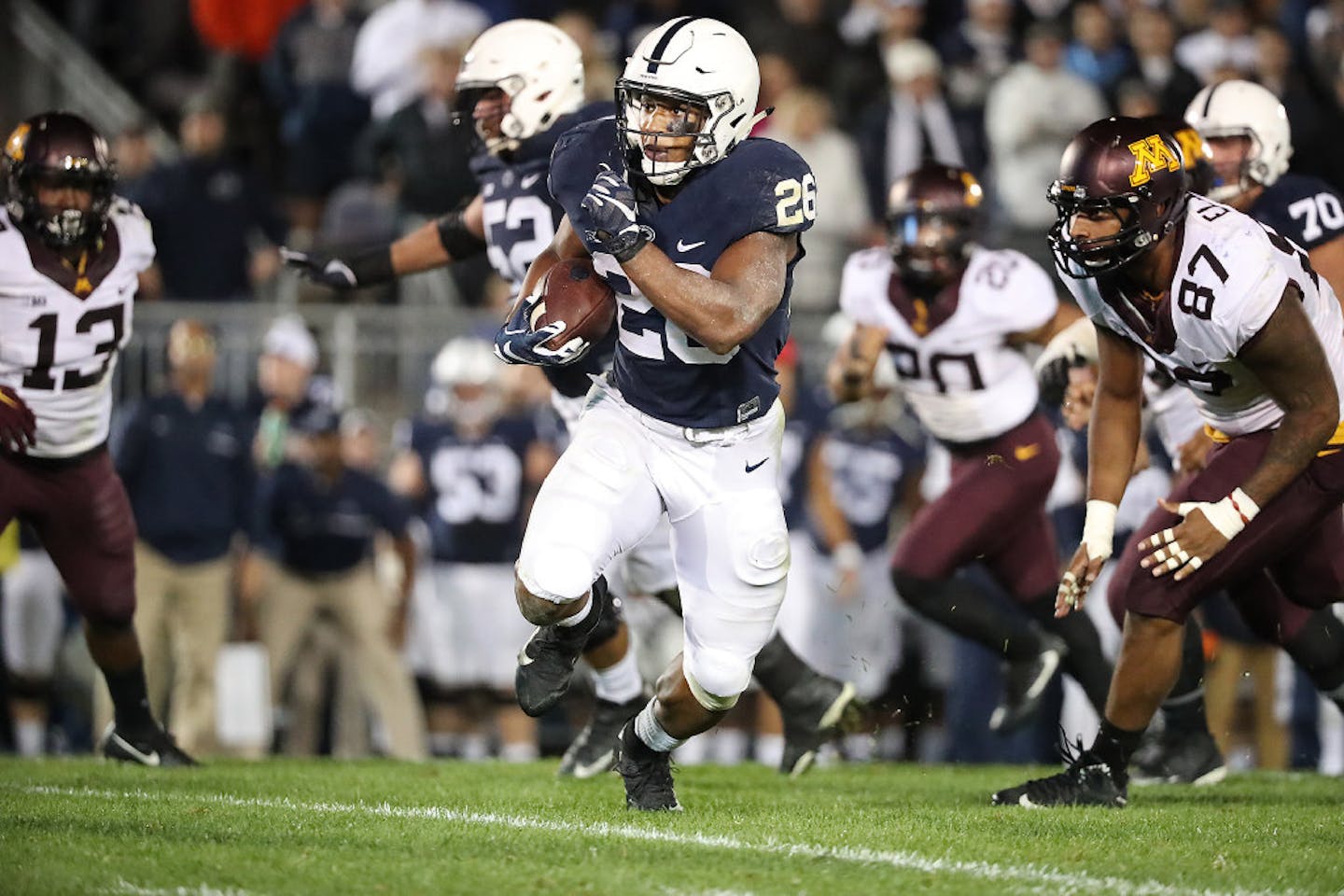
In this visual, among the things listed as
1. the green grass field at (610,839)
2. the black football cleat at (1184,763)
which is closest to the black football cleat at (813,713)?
the green grass field at (610,839)

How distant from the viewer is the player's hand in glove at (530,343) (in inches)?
188

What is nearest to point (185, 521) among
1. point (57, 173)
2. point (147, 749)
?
point (147, 749)

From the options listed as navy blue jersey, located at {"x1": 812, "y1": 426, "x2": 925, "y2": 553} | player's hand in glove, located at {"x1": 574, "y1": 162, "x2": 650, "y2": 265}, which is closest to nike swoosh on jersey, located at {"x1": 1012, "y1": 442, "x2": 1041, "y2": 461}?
player's hand in glove, located at {"x1": 574, "y1": 162, "x2": 650, "y2": 265}

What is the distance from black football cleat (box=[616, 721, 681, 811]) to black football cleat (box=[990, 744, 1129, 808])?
100 cm

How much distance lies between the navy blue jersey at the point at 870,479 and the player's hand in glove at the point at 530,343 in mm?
4969

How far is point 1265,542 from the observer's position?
5.13m

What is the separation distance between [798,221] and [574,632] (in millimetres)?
1202

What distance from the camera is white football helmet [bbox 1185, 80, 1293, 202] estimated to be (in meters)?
6.39

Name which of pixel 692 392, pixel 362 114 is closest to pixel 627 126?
pixel 692 392

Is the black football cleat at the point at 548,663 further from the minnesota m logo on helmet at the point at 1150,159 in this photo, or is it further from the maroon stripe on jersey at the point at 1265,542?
the minnesota m logo on helmet at the point at 1150,159

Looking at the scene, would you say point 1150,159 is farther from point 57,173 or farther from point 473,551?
point 473,551

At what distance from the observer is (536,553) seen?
4738 millimetres

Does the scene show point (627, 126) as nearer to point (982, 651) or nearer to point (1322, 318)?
point (1322, 318)

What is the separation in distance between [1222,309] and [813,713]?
7.17ft
